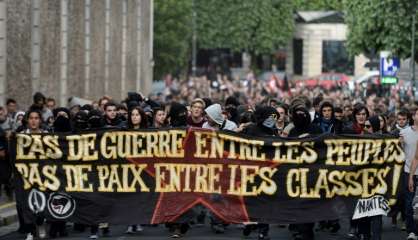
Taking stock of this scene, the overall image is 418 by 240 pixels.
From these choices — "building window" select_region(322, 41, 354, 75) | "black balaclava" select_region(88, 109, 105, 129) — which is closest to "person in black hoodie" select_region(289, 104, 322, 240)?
"black balaclava" select_region(88, 109, 105, 129)

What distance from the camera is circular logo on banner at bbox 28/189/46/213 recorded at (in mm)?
17047

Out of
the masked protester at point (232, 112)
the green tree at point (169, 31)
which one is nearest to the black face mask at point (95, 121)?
the masked protester at point (232, 112)

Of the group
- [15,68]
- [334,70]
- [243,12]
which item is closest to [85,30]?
[15,68]

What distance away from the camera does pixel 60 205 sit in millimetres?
17062

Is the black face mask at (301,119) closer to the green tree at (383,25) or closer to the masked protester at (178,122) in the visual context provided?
the masked protester at (178,122)

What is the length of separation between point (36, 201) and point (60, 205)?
0.94 feet

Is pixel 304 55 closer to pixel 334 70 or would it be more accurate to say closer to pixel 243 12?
pixel 334 70

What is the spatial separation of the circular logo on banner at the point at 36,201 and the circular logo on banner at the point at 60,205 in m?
0.08

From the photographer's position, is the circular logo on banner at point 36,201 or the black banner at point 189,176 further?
the circular logo on banner at point 36,201

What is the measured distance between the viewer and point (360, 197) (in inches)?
663

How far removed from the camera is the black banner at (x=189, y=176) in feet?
55.3

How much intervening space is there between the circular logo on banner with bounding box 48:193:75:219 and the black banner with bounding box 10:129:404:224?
0.5 inches

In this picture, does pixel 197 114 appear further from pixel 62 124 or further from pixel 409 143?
pixel 409 143

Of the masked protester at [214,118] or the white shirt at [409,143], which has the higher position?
the masked protester at [214,118]
